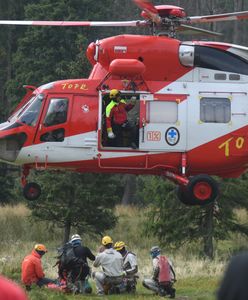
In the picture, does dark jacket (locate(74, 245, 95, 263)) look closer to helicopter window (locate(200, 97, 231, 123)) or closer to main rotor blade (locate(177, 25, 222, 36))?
helicopter window (locate(200, 97, 231, 123))

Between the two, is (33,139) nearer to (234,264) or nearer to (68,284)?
(68,284)

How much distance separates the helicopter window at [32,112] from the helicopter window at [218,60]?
3.00m

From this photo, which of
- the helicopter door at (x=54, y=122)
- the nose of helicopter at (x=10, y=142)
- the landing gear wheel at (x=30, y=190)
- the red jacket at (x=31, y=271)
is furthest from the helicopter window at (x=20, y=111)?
the red jacket at (x=31, y=271)

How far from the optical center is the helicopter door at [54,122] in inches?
588

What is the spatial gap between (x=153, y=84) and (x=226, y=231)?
11229 mm

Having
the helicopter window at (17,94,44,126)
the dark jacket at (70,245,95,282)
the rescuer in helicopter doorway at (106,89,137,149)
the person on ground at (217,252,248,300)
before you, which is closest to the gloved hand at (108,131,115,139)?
the rescuer in helicopter doorway at (106,89,137,149)

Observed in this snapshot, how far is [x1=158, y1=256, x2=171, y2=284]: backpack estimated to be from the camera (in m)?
15.3

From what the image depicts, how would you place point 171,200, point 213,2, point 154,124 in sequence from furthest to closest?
1. point 213,2
2. point 171,200
3. point 154,124

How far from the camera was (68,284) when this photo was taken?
1484 centimetres

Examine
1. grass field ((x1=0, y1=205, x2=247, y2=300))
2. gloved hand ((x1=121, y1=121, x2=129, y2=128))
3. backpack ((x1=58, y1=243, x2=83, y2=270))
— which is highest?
gloved hand ((x1=121, y1=121, x2=129, y2=128))

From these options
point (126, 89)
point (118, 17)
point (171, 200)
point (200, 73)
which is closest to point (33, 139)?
point (126, 89)

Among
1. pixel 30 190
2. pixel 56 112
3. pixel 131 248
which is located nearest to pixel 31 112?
pixel 56 112

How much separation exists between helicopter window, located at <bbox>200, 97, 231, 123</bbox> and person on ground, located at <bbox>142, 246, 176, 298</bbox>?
2821 mm

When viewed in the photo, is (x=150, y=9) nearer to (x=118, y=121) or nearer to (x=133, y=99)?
(x=133, y=99)
